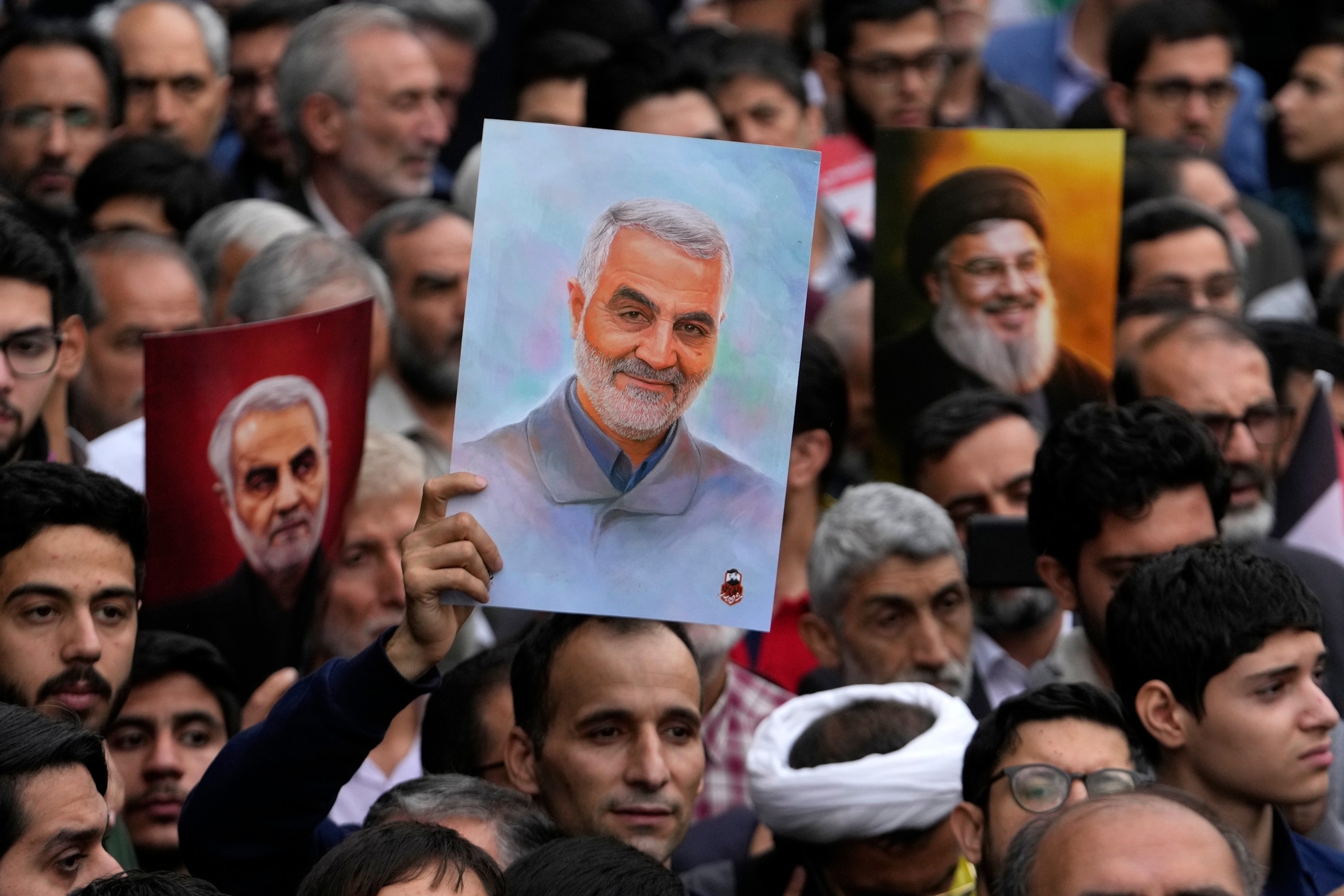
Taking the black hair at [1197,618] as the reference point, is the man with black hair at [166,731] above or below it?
below

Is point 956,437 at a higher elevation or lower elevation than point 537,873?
higher

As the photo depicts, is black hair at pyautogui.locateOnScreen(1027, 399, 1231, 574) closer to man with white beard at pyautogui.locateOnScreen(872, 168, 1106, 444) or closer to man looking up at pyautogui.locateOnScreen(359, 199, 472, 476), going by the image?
man with white beard at pyautogui.locateOnScreen(872, 168, 1106, 444)

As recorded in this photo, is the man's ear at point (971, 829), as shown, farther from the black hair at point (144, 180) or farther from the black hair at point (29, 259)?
the black hair at point (144, 180)

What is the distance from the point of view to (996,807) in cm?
433

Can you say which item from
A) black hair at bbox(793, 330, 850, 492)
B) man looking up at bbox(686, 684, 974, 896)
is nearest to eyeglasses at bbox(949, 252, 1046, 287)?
black hair at bbox(793, 330, 850, 492)

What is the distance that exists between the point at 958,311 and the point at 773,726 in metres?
1.49

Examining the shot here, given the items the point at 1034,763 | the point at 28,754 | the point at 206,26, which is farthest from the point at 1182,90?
the point at 28,754

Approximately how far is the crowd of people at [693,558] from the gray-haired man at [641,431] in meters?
0.07

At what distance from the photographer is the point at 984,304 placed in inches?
234

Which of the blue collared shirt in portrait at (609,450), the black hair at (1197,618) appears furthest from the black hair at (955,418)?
the blue collared shirt in portrait at (609,450)

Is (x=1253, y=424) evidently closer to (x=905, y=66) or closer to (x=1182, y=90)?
(x=905, y=66)

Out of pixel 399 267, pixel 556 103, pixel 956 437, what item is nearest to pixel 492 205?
pixel 956 437

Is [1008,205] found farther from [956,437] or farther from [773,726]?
[773,726]

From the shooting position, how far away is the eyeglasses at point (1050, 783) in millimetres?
4262
